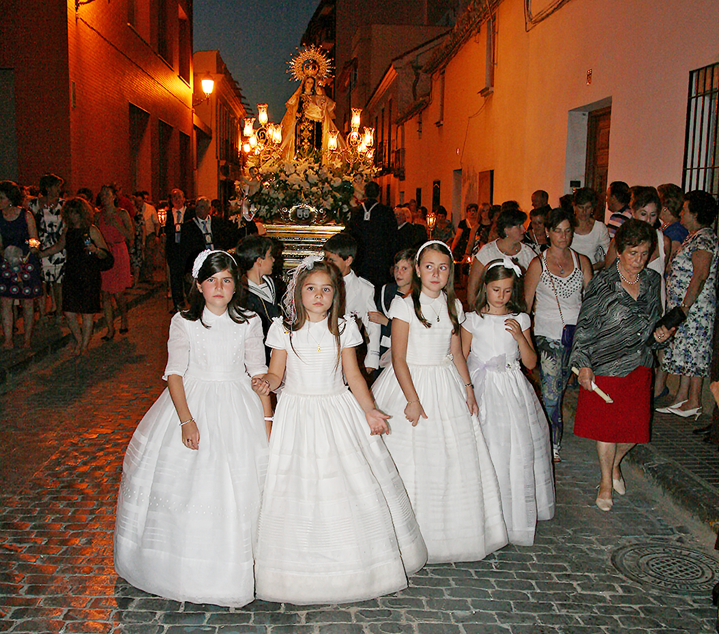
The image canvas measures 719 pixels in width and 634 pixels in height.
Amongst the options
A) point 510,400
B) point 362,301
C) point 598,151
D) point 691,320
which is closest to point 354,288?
point 362,301

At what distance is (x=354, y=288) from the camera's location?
A: 6.98m

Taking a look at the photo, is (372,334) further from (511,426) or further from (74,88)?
(74,88)

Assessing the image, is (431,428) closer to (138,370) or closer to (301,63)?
(138,370)

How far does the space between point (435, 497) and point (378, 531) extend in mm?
601

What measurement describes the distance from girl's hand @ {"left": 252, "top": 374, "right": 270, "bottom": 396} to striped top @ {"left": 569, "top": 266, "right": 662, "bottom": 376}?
217cm

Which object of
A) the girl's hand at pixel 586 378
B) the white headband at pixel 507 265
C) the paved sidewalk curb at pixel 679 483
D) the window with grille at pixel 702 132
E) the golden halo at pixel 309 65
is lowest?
the paved sidewalk curb at pixel 679 483

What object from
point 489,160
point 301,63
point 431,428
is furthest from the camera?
point 489,160

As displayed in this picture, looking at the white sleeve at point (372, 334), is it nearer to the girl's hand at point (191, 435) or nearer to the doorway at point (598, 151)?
the girl's hand at point (191, 435)

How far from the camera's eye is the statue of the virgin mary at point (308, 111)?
11383 millimetres

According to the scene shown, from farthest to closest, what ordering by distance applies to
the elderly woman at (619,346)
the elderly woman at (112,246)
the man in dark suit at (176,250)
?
the man in dark suit at (176,250), the elderly woman at (112,246), the elderly woman at (619,346)

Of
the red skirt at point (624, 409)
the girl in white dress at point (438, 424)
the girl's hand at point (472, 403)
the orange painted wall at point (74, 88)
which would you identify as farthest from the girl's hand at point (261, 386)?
the orange painted wall at point (74, 88)

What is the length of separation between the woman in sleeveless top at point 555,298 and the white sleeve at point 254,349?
2492 mm

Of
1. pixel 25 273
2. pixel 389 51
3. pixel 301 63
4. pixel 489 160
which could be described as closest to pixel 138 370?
pixel 25 273

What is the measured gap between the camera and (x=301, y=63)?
11484 mm
